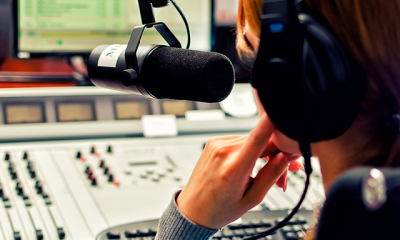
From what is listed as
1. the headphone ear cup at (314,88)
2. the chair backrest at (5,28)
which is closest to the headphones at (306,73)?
the headphone ear cup at (314,88)

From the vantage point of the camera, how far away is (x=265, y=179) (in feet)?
1.95

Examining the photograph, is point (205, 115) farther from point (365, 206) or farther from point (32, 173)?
point (365, 206)

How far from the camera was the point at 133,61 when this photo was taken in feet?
1.88

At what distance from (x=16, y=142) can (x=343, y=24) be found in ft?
2.91

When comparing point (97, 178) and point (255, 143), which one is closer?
point (255, 143)

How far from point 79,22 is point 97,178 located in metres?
0.52

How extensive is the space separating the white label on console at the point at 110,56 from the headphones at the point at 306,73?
0.77 ft

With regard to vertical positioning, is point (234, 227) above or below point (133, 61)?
below

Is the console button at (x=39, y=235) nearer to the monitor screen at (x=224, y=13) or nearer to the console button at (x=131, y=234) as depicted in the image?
the console button at (x=131, y=234)

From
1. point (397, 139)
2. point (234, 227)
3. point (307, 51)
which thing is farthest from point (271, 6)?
point (234, 227)

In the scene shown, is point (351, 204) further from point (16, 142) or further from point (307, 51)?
point (16, 142)

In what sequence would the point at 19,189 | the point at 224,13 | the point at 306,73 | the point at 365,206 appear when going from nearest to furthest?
the point at 365,206 → the point at 306,73 → the point at 19,189 → the point at 224,13

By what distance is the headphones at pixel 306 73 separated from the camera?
0.42 m

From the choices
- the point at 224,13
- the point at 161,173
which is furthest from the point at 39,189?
the point at 224,13
